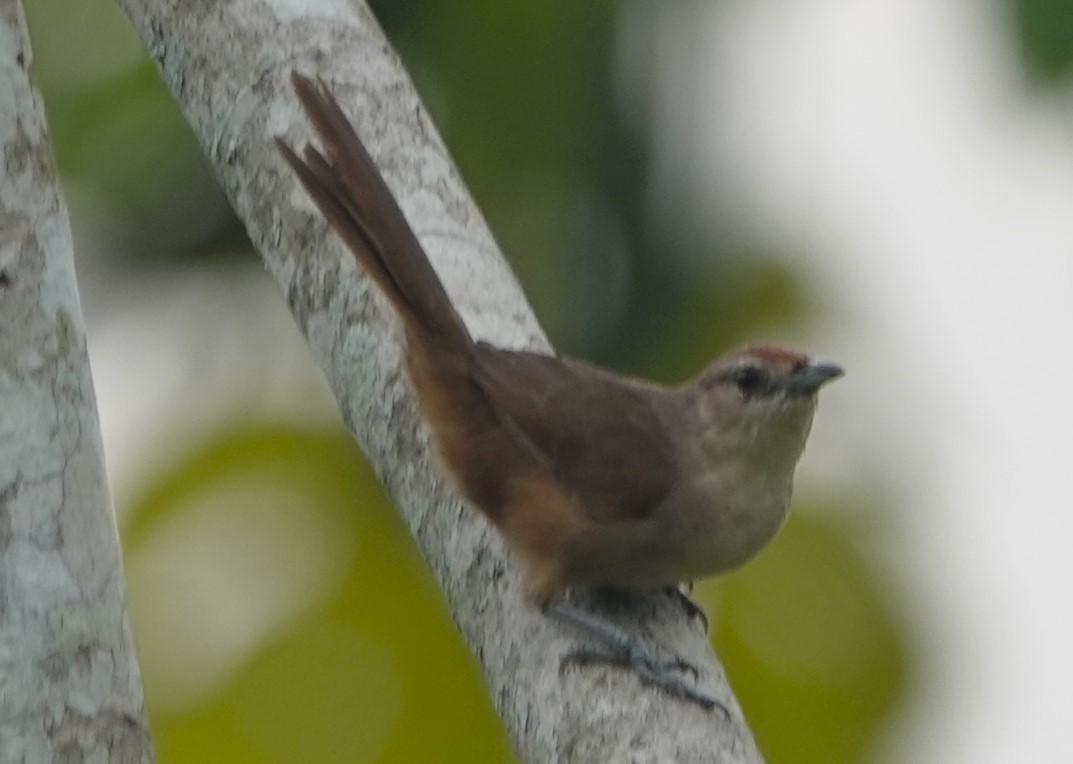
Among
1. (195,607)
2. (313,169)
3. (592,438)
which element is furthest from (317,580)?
(313,169)

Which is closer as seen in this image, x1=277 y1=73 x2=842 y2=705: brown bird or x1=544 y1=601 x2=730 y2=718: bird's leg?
x1=544 y1=601 x2=730 y2=718: bird's leg

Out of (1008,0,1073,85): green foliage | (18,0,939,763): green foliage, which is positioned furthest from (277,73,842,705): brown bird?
(1008,0,1073,85): green foliage

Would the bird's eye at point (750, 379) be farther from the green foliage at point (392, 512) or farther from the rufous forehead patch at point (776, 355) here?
the green foliage at point (392, 512)

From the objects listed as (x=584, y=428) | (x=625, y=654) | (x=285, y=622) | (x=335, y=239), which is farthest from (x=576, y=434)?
(x=285, y=622)

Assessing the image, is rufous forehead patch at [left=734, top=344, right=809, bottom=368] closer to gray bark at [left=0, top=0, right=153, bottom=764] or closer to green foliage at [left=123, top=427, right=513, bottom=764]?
green foliage at [left=123, top=427, right=513, bottom=764]

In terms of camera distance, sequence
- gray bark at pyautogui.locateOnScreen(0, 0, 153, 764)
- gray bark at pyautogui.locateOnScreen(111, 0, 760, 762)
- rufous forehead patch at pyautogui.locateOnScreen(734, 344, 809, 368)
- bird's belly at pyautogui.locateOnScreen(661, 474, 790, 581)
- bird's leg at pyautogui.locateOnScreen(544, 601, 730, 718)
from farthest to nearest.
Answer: rufous forehead patch at pyautogui.locateOnScreen(734, 344, 809, 368), bird's belly at pyautogui.locateOnScreen(661, 474, 790, 581), gray bark at pyautogui.locateOnScreen(111, 0, 760, 762), bird's leg at pyautogui.locateOnScreen(544, 601, 730, 718), gray bark at pyautogui.locateOnScreen(0, 0, 153, 764)

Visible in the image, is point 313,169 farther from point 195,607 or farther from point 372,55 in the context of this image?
point 195,607
